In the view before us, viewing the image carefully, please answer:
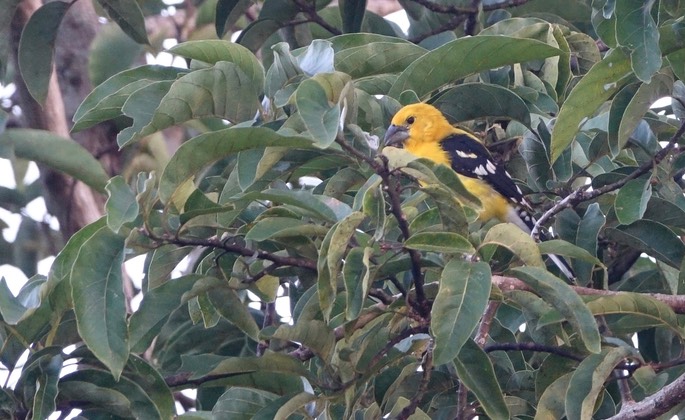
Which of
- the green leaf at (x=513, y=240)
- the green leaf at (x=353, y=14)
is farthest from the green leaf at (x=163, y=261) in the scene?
the green leaf at (x=353, y=14)

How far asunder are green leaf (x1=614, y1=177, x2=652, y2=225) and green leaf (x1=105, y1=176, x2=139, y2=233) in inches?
61.8

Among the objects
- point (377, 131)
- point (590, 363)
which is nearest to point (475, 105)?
point (377, 131)

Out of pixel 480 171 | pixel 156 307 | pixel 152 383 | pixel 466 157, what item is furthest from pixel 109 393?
pixel 466 157

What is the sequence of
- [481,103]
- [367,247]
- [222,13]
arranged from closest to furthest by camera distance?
[367,247]
[481,103]
[222,13]

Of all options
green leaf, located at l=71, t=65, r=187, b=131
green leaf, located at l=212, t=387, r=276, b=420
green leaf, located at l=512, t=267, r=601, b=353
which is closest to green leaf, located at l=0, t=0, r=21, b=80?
green leaf, located at l=71, t=65, r=187, b=131

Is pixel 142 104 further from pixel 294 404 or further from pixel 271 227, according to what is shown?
pixel 294 404

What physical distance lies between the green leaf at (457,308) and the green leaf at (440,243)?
2.0 inches

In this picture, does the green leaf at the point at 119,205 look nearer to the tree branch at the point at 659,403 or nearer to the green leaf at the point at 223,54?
the green leaf at the point at 223,54

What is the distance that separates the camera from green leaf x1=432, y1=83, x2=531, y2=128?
350cm

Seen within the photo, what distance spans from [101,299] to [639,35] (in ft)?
5.37

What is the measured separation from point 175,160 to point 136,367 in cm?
65

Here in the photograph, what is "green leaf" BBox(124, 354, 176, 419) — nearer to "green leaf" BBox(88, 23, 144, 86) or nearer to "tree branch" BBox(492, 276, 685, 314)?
"tree branch" BBox(492, 276, 685, 314)

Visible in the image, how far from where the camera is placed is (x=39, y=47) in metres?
4.34

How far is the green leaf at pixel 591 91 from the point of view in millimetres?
2957
